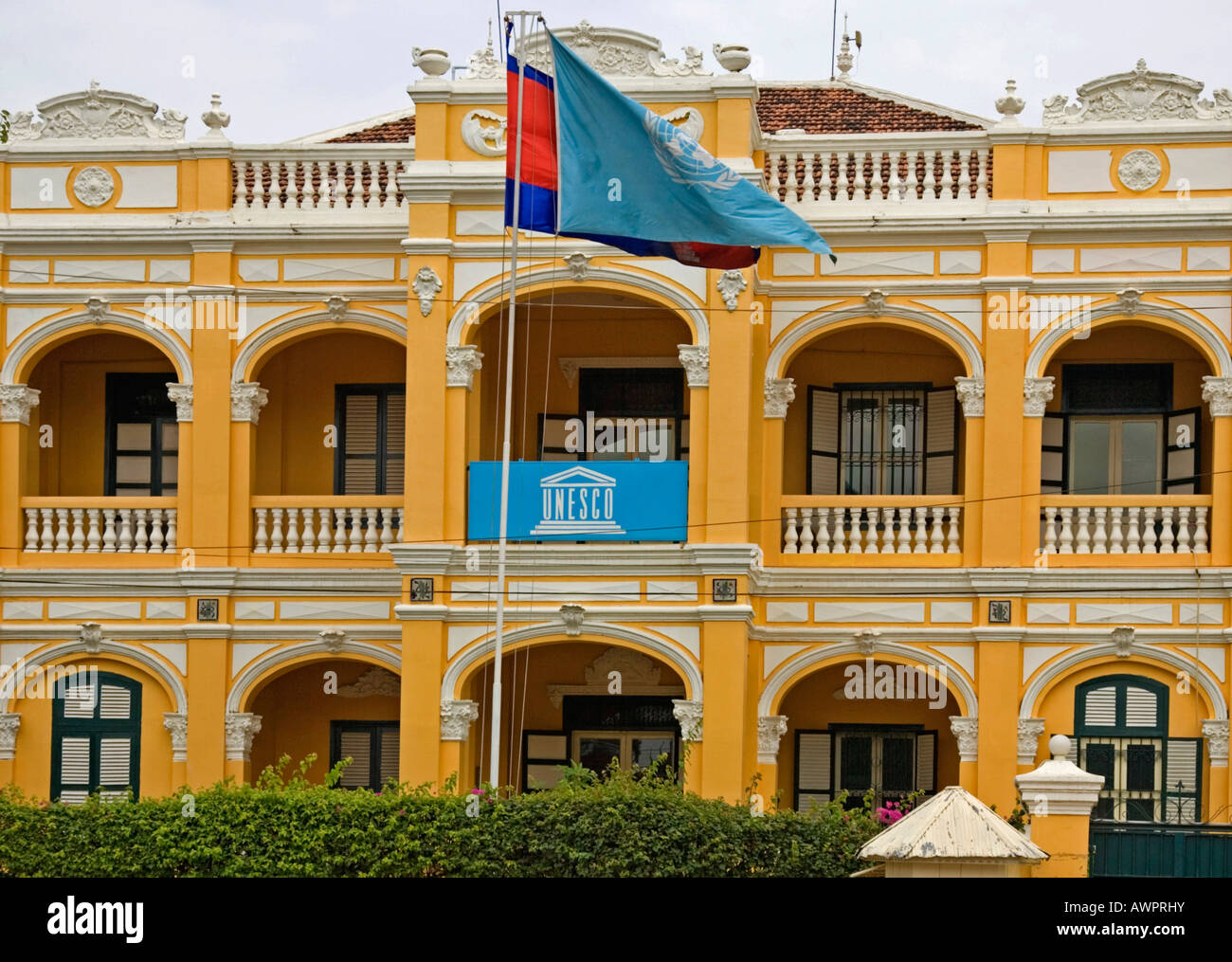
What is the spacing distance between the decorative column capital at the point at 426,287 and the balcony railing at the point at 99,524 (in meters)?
3.70

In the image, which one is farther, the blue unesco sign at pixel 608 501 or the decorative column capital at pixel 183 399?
the decorative column capital at pixel 183 399

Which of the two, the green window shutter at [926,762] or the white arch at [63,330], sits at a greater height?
the white arch at [63,330]

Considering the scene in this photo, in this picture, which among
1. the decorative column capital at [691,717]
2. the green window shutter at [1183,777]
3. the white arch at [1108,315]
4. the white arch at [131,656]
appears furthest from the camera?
the white arch at [131,656]

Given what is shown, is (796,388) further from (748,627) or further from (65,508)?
(65,508)

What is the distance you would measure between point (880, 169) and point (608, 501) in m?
4.84

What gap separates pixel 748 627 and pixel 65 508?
25.2 feet

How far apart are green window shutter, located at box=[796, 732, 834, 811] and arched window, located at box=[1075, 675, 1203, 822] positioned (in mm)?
2826

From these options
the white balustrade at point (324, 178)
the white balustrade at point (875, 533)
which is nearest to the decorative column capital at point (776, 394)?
the white balustrade at point (875, 533)

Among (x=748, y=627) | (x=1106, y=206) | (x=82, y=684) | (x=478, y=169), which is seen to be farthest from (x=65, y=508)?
(x=1106, y=206)

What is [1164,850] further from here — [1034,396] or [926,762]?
[1034,396]

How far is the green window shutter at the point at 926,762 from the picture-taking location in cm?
2409

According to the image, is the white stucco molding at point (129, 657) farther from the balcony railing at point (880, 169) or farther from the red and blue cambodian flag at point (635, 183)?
the balcony railing at point (880, 169)

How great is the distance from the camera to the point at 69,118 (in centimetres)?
2438

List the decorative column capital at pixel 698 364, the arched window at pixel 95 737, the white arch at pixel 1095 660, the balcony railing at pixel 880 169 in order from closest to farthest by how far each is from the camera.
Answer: the decorative column capital at pixel 698 364 → the white arch at pixel 1095 660 → the balcony railing at pixel 880 169 → the arched window at pixel 95 737
